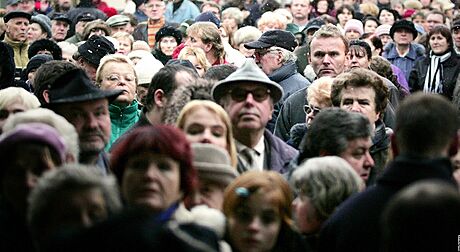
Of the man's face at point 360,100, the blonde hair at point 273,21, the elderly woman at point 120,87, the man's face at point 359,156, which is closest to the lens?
the man's face at point 359,156

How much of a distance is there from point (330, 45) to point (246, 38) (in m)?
3.67

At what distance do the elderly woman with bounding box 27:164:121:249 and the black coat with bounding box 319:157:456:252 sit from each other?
1.20 meters

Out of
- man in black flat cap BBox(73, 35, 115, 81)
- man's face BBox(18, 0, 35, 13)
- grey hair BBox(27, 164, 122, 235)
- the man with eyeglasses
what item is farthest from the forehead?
man's face BBox(18, 0, 35, 13)

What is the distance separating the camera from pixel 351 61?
12336 mm

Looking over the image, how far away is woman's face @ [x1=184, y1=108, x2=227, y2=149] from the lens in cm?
707

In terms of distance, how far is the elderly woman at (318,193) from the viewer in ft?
21.4

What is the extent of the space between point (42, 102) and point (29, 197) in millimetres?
3542

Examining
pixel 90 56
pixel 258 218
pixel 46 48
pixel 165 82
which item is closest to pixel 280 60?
pixel 90 56

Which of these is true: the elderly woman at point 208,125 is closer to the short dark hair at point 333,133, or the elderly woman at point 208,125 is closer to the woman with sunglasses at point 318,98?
the short dark hair at point 333,133

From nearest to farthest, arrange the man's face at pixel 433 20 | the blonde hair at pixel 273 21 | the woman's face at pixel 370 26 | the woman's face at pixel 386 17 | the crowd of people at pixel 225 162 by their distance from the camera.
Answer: the crowd of people at pixel 225 162 < the blonde hair at pixel 273 21 < the woman's face at pixel 370 26 < the man's face at pixel 433 20 < the woman's face at pixel 386 17

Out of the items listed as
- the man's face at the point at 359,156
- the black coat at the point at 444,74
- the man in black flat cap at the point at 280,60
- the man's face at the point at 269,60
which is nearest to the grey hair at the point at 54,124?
the man's face at the point at 359,156

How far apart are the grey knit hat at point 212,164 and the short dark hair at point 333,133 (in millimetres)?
980

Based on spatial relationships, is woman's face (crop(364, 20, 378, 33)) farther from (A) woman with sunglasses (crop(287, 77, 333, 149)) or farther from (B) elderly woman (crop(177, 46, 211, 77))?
(A) woman with sunglasses (crop(287, 77, 333, 149))

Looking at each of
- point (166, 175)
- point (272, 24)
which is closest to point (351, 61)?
point (272, 24)
